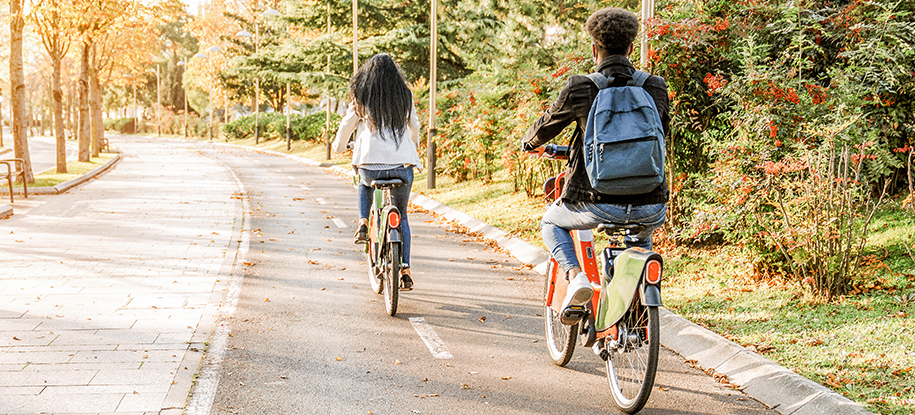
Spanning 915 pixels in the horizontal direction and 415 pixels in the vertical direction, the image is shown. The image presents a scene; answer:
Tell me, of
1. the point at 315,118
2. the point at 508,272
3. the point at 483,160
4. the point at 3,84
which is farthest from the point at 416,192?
the point at 3,84

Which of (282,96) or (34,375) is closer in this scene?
(34,375)

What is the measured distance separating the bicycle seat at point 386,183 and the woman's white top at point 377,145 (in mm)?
148

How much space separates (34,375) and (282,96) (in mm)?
51367

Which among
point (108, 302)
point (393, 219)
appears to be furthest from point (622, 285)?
point (108, 302)

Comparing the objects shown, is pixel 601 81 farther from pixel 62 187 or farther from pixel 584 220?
pixel 62 187

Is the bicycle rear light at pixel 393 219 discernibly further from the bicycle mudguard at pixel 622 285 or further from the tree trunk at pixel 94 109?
the tree trunk at pixel 94 109

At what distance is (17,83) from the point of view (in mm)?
17922

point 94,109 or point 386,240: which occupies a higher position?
point 94,109

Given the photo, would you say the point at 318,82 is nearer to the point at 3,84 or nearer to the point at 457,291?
the point at 457,291

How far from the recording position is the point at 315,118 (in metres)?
42.4

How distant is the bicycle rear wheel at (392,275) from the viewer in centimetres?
618

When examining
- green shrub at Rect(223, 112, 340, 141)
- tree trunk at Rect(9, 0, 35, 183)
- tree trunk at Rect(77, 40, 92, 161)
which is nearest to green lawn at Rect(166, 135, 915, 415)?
tree trunk at Rect(9, 0, 35, 183)

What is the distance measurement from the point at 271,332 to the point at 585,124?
3.04 metres

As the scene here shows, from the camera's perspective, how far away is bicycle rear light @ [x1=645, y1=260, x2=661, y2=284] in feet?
12.3
